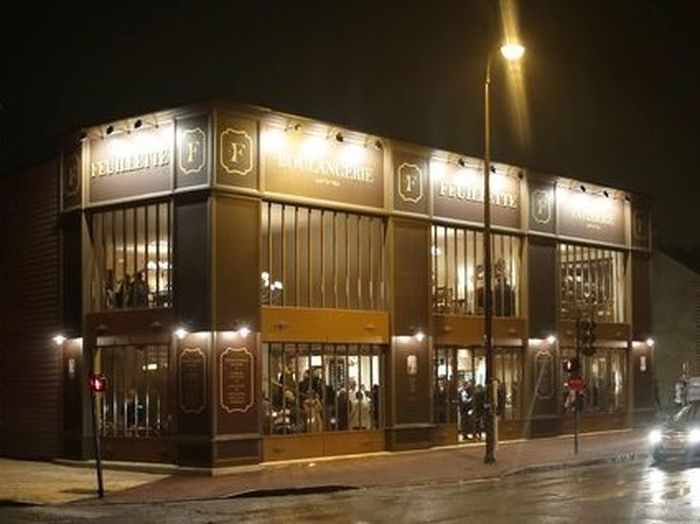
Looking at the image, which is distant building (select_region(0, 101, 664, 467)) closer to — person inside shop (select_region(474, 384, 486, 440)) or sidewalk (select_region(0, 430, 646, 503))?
person inside shop (select_region(474, 384, 486, 440))

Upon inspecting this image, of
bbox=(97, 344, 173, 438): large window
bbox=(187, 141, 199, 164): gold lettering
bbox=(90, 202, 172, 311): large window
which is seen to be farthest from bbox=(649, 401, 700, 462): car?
bbox=(187, 141, 199, 164): gold lettering

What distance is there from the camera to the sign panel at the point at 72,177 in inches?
1146

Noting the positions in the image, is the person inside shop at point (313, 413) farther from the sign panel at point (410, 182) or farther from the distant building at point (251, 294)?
the sign panel at point (410, 182)

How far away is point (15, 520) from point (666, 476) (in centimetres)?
1299

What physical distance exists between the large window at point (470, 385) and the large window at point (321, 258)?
3.51m

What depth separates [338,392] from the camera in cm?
2938

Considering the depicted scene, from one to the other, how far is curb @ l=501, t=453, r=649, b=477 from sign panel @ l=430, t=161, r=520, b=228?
26.6 feet

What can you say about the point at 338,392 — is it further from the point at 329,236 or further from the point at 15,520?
the point at 15,520

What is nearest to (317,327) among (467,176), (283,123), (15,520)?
(283,123)

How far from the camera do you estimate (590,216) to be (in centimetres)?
3931

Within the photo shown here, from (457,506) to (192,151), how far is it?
37.6 feet

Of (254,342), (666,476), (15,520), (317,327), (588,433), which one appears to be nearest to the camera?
(15,520)

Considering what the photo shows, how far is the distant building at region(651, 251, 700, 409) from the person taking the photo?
54.2 meters

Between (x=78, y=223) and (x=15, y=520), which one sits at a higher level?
(x=78, y=223)
